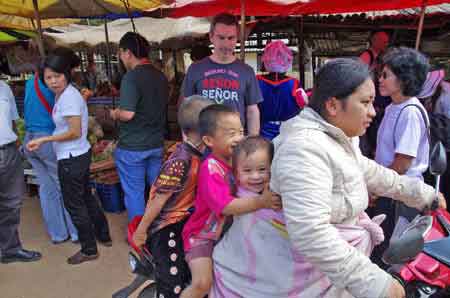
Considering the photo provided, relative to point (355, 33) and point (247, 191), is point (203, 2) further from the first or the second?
point (355, 33)

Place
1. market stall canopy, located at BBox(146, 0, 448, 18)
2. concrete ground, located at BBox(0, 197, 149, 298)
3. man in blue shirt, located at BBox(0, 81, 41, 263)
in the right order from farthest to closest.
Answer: market stall canopy, located at BBox(146, 0, 448, 18)
man in blue shirt, located at BBox(0, 81, 41, 263)
concrete ground, located at BBox(0, 197, 149, 298)

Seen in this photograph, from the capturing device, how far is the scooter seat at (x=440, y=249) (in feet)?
5.83

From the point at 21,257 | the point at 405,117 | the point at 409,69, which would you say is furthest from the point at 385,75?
the point at 21,257

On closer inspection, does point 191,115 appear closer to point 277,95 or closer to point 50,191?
point 277,95

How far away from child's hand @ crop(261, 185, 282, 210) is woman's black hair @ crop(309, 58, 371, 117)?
0.30m

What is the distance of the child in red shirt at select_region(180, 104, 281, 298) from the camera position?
1547 millimetres

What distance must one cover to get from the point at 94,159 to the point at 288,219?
4189mm

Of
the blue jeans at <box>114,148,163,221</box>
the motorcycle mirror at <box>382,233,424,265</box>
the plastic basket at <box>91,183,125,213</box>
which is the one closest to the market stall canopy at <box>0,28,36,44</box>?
the plastic basket at <box>91,183,125,213</box>

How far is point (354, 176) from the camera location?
125 centimetres

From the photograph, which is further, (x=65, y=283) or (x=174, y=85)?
(x=174, y=85)

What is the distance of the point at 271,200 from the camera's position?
4.24ft

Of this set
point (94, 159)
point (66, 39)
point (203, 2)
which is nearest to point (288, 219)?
point (203, 2)

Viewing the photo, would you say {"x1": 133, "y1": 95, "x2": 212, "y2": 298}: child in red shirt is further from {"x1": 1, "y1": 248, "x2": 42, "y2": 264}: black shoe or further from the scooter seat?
{"x1": 1, "y1": 248, "x2": 42, "y2": 264}: black shoe

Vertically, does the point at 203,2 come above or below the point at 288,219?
above
